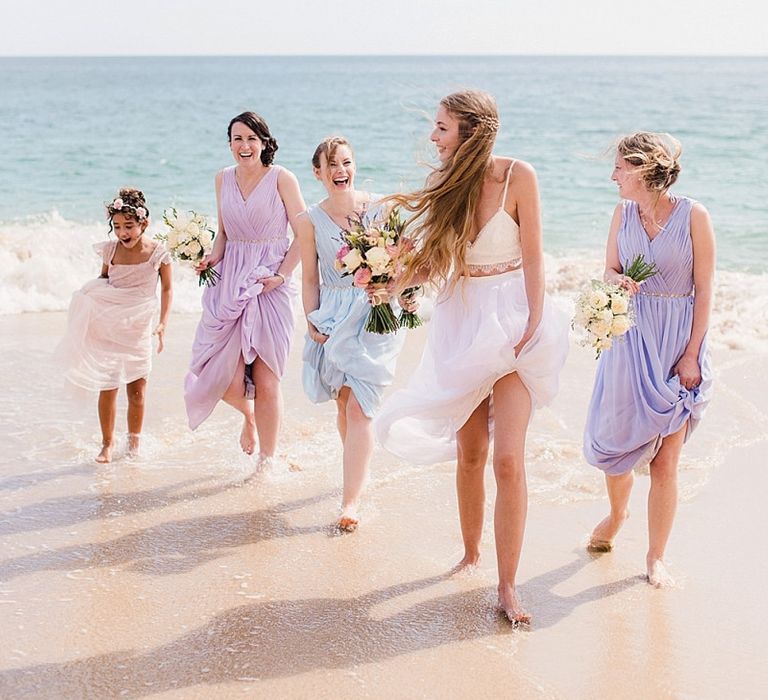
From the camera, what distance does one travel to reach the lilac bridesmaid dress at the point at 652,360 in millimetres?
4918

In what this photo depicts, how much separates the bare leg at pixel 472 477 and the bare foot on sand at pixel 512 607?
440 mm

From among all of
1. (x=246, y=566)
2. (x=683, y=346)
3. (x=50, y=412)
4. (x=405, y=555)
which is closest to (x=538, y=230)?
(x=683, y=346)

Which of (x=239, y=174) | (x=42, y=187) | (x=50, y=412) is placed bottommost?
(x=42, y=187)

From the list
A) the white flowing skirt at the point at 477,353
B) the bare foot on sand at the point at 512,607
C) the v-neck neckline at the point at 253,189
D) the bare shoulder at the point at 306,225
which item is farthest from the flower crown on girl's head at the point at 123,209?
the bare foot on sand at the point at 512,607

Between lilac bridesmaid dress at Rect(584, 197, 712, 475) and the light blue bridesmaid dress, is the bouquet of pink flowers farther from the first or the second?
lilac bridesmaid dress at Rect(584, 197, 712, 475)

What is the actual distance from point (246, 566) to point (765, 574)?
247 centimetres

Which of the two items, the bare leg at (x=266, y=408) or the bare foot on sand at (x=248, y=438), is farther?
the bare foot on sand at (x=248, y=438)

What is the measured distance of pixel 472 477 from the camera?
4.95m

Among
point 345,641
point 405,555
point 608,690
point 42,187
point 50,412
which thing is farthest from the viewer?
point 42,187

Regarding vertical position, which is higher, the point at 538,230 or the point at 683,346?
the point at 538,230

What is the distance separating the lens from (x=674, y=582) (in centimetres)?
491

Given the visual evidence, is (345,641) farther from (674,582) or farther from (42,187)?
(42,187)

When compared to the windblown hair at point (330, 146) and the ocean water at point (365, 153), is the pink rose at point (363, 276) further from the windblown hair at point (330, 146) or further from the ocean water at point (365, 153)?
the windblown hair at point (330, 146)

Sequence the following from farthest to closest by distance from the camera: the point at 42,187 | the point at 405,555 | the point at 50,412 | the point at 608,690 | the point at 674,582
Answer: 1. the point at 42,187
2. the point at 50,412
3. the point at 405,555
4. the point at 674,582
5. the point at 608,690
